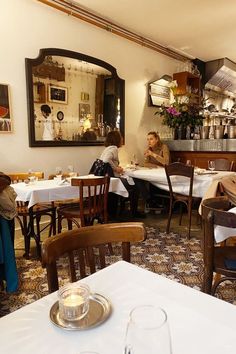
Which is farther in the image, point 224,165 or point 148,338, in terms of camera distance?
point 224,165

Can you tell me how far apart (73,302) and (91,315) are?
0.06m

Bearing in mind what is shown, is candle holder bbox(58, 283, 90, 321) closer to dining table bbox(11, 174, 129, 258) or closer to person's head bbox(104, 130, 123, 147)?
dining table bbox(11, 174, 129, 258)

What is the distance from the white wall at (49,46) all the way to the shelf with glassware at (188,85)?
0.73 metres

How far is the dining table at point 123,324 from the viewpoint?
0.62 metres

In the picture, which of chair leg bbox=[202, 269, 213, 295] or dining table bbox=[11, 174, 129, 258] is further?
dining table bbox=[11, 174, 129, 258]

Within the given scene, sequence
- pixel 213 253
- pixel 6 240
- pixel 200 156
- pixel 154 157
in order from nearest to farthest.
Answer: pixel 213 253, pixel 6 240, pixel 154 157, pixel 200 156

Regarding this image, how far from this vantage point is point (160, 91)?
550 cm

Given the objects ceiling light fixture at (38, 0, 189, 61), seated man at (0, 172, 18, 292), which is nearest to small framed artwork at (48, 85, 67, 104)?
ceiling light fixture at (38, 0, 189, 61)

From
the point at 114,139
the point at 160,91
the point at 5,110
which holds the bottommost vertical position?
the point at 114,139

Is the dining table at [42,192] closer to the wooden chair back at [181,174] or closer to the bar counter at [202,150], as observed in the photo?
the wooden chair back at [181,174]

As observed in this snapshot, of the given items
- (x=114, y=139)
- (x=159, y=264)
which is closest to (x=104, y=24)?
(x=114, y=139)

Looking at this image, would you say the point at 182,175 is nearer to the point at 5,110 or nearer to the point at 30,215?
the point at 30,215

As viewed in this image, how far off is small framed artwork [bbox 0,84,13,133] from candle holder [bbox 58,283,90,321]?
2.90 metres

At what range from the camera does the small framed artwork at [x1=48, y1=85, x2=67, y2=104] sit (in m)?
3.76
